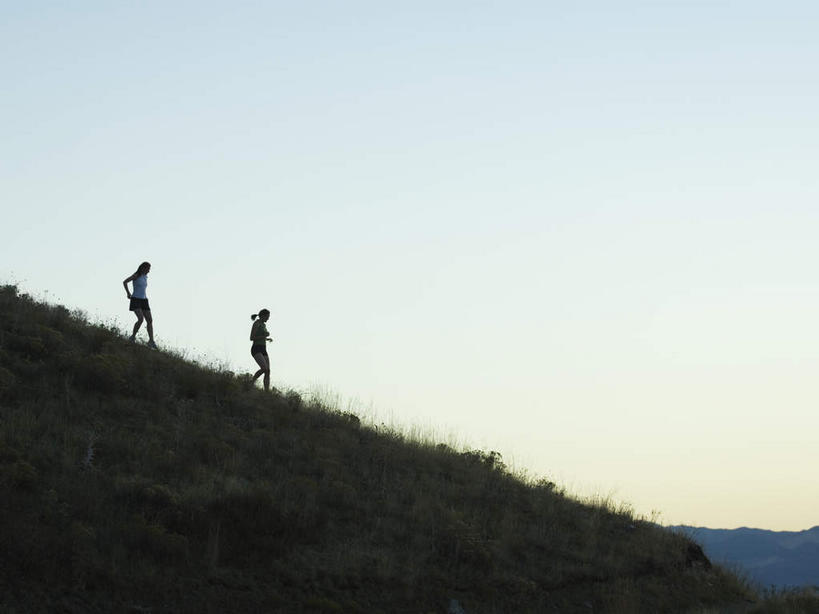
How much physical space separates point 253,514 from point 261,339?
6.86 m

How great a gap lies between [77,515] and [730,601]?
11.8m

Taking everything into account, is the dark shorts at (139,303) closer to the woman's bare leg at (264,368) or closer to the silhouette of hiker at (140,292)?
the silhouette of hiker at (140,292)

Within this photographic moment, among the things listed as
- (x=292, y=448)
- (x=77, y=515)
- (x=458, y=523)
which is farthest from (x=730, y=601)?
(x=77, y=515)

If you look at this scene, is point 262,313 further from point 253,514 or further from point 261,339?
point 253,514

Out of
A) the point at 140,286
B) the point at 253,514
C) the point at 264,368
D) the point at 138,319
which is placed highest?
the point at 140,286

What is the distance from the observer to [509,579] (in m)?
14.7

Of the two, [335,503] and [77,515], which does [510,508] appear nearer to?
[335,503]

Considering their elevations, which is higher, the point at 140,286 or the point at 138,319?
the point at 140,286

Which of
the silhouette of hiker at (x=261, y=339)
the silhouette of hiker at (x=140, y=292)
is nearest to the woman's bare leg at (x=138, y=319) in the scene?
the silhouette of hiker at (x=140, y=292)

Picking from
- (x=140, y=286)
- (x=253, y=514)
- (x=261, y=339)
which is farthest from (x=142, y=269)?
(x=253, y=514)

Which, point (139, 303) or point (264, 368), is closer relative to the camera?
point (139, 303)

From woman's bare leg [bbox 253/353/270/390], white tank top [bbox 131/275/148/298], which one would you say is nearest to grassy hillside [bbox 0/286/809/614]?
woman's bare leg [bbox 253/353/270/390]

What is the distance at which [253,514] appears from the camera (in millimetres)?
→ 14109

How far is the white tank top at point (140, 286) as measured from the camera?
20.0 m
